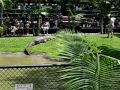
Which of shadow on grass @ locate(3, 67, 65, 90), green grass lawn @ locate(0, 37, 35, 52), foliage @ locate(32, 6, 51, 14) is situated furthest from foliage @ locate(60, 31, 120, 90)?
foliage @ locate(32, 6, 51, 14)

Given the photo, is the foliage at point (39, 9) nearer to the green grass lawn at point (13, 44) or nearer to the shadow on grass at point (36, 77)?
the green grass lawn at point (13, 44)

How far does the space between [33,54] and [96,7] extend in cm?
1102

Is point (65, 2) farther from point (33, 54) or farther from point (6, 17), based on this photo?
point (33, 54)

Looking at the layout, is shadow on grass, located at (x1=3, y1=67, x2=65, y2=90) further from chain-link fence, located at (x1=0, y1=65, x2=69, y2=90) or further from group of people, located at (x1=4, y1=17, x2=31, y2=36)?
group of people, located at (x1=4, y1=17, x2=31, y2=36)

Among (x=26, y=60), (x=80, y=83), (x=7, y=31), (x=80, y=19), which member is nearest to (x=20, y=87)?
(x=80, y=83)

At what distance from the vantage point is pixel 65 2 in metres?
30.9

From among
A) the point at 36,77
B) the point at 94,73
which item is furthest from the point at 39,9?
the point at 94,73

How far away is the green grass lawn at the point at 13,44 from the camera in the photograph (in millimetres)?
21038

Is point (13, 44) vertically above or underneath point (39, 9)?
underneath

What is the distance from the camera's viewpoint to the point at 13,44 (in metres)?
22.5

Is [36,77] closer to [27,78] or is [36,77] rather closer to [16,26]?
[27,78]

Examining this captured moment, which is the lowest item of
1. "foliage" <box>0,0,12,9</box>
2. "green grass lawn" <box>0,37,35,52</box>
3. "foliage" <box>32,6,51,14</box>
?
"green grass lawn" <box>0,37,35,52</box>

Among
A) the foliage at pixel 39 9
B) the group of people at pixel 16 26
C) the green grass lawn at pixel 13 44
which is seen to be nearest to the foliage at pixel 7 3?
the group of people at pixel 16 26

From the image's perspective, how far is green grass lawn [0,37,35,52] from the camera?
21038mm
